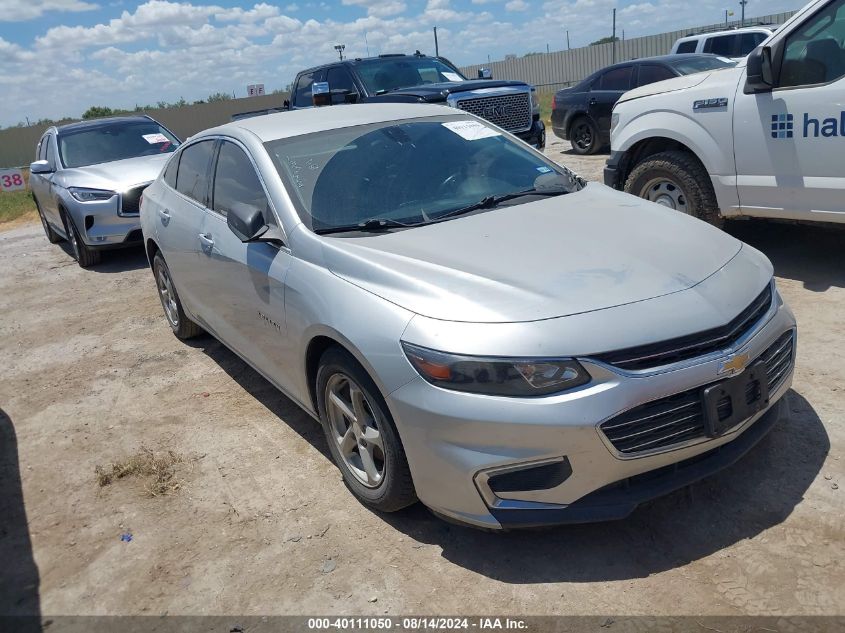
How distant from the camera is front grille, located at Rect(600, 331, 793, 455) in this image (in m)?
2.63

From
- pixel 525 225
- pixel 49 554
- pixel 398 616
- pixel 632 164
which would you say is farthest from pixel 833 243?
pixel 49 554

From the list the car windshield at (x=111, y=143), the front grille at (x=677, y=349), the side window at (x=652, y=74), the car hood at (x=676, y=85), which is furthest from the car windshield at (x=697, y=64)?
the front grille at (x=677, y=349)

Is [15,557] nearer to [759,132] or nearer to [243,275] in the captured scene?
[243,275]

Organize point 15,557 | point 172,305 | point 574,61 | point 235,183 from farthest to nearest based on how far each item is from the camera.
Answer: point 574,61 → point 172,305 → point 235,183 → point 15,557

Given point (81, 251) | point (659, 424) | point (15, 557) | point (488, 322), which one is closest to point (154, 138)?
point (81, 251)

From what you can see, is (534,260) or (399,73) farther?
(399,73)

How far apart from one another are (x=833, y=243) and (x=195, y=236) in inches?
209

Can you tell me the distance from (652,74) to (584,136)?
192 centimetres

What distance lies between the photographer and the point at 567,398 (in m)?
2.60

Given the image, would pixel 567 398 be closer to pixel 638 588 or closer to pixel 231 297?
pixel 638 588

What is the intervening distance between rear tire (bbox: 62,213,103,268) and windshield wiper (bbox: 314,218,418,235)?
678 centimetres

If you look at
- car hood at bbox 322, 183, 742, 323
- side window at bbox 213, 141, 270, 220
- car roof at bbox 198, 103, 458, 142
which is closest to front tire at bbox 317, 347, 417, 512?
car hood at bbox 322, 183, 742, 323

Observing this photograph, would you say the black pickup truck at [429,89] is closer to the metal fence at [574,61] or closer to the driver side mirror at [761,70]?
the driver side mirror at [761,70]

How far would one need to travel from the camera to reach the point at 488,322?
8.98ft
